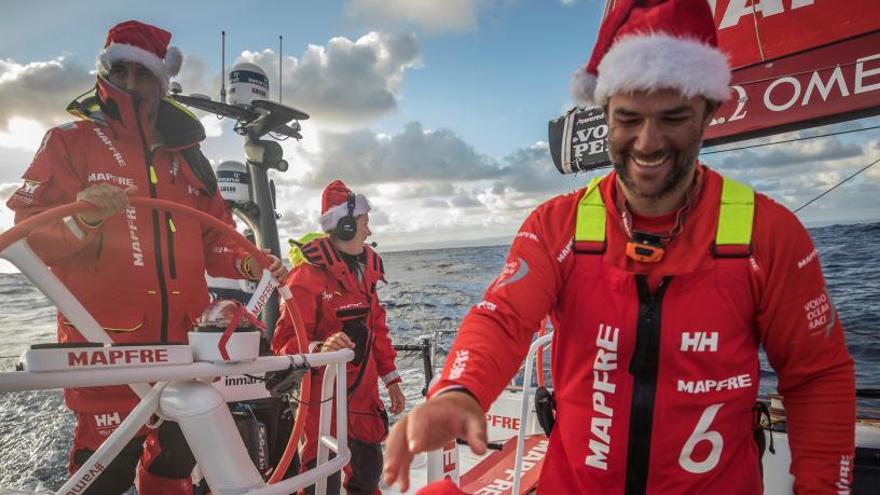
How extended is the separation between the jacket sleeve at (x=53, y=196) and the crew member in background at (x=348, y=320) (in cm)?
137

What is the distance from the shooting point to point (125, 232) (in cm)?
246

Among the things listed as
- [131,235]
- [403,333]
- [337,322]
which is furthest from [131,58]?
[403,333]

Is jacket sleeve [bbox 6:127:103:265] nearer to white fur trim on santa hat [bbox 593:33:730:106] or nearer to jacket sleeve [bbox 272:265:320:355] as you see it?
jacket sleeve [bbox 272:265:320:355]

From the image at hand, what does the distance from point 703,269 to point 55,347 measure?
175 centimetres

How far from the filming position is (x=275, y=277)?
91.1 inches

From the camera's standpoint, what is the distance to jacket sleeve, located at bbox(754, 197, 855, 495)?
1.23 meters

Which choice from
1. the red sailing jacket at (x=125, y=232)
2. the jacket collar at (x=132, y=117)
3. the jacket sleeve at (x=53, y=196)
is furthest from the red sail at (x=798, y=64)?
the jacket sleeve at (x=53, y=196)

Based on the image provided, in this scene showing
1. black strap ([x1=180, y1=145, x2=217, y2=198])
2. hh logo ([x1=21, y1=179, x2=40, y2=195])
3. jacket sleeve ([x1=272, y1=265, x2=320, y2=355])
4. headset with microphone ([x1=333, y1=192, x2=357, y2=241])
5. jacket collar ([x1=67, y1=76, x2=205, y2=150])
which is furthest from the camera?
headset with microphone ([x1=333, y1=192, x2=357, y2=241])

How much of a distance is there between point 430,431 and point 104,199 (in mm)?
1493

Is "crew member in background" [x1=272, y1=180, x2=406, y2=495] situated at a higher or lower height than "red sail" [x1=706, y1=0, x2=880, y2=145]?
lower

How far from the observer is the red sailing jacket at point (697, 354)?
124 centimetres

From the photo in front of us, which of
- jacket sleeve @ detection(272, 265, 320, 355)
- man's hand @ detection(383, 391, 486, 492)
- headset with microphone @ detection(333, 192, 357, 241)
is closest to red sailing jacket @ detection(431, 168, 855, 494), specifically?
man's hand @ detection(383, 391, 486, 492)

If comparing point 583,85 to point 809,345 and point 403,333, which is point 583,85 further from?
point 403,333

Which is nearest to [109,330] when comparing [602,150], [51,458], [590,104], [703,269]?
[590,104]
